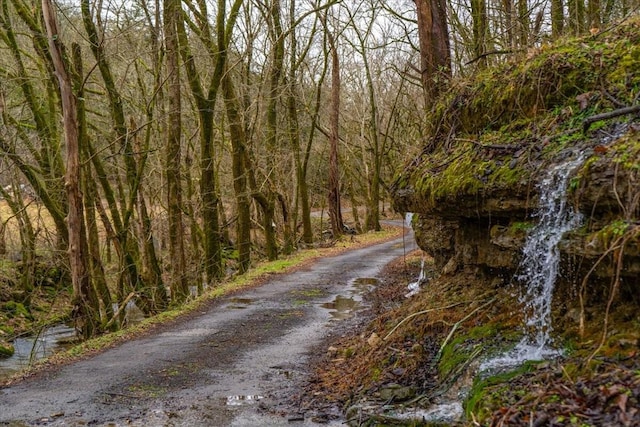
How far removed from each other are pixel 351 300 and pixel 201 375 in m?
5.66

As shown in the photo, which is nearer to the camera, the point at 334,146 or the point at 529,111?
the point at 529,111

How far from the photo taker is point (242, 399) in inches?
263

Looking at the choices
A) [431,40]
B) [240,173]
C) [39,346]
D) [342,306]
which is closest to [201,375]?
[342,306]

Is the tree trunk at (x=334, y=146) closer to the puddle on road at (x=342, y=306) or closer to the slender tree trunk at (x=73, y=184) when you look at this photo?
the puddle on road at (x=342, y=306)

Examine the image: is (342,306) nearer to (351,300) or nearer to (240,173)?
(351,300)

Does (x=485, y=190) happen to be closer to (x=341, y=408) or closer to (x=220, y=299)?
(x=341, y=408)

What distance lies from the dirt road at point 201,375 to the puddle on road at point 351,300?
43mm

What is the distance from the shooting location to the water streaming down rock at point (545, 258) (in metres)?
4.70

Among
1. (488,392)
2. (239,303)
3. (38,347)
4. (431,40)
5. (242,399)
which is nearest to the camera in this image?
(488,392)

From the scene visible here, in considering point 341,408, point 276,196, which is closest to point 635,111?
point 341,408

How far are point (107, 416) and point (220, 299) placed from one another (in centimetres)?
749

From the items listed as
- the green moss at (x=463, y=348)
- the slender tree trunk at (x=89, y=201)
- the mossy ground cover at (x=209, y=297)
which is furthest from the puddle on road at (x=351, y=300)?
the slender tree trunk at (x=89, y=201)

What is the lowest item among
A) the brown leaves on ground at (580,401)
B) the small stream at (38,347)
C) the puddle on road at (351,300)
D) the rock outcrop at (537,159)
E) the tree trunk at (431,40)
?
the small stream at (38,347)

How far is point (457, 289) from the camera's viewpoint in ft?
23.6
